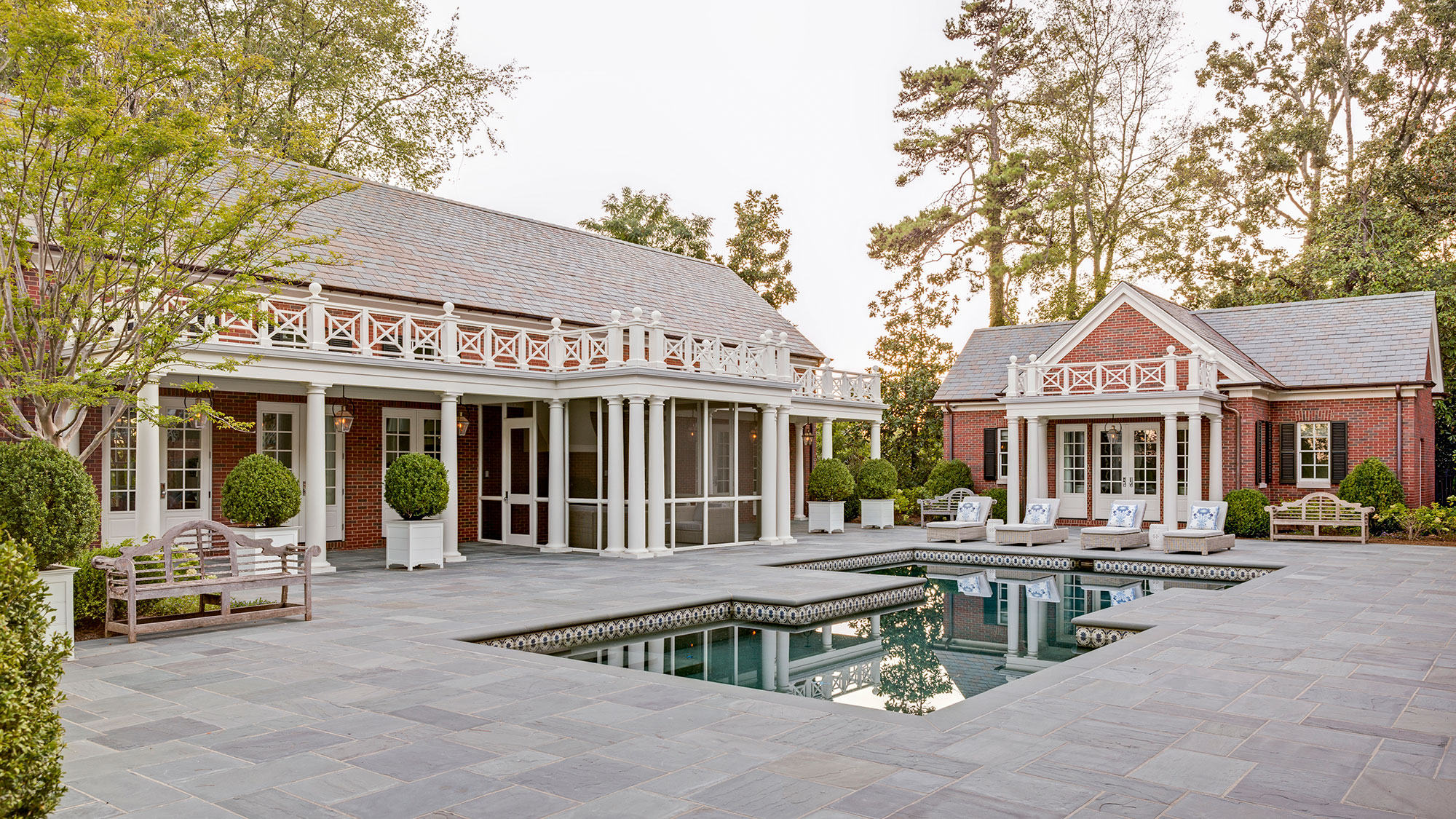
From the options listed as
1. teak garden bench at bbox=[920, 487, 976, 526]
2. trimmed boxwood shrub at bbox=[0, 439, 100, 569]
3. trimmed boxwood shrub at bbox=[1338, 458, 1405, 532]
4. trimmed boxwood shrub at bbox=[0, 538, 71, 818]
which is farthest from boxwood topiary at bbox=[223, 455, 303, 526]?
trimmed boxwood shrub at bbox=[1338, 458, 1405, 532]

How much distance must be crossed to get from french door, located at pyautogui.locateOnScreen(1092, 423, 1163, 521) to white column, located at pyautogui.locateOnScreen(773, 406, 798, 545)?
8.49 meters

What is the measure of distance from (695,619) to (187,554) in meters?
5.28

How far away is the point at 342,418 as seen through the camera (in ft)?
55.6

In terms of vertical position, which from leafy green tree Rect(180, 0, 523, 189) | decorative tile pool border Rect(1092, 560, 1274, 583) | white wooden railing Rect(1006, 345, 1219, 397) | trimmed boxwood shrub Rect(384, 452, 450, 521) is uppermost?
leafy green tree Rect(180, 0, 523, 189)

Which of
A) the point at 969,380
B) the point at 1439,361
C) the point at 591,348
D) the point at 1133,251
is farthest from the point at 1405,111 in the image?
the point at 591,348

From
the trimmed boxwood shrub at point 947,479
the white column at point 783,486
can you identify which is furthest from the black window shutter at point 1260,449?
the white column at point 783,486

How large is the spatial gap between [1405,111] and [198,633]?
35.2 meters

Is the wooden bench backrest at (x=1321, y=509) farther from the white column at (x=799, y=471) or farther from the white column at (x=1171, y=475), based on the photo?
the white column at (x=799, y=471)

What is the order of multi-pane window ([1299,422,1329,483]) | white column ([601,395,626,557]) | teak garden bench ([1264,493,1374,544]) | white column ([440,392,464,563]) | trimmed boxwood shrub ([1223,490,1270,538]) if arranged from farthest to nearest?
1. multi-pane window ([1299,422,1329,483])
2. trimmed boxwood shrub ([1223,490,1270,538])
3. teak garden bench ([1264,493,1374,544])
4. white column ([601,395,626,557])
5. white column ([440,392,464,563])

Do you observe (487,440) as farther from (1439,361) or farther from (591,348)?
(1439,361)

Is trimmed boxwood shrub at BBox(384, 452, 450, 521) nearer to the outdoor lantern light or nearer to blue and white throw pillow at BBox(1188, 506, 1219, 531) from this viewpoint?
the outdoor lantern light

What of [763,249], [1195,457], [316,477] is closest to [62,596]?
[316,477]

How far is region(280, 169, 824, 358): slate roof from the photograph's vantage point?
18.1 meters

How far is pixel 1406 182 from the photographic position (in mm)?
28438
